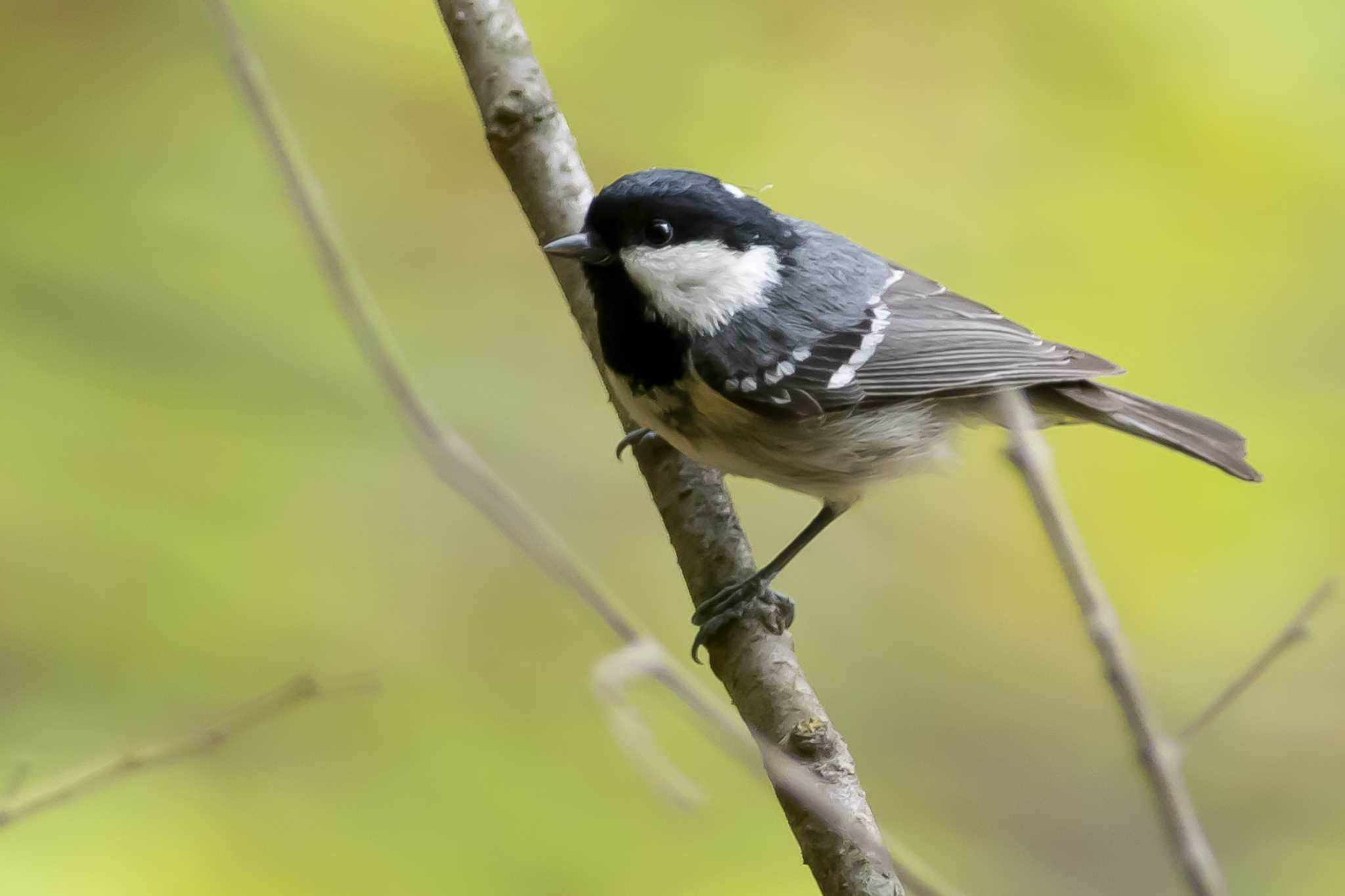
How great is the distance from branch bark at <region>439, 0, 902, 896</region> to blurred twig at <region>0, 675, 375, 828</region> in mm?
459

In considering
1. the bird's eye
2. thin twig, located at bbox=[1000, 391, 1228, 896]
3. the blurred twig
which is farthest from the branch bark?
thin twig, located at bbox=[1000, 391, 1228, 896]

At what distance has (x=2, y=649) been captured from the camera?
2.08m

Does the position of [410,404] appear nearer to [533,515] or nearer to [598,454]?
[533,515]

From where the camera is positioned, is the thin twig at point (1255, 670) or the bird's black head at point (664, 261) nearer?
the thin twig at point (1255, 670)

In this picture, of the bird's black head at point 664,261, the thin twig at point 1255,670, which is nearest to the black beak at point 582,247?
the bird's black head at point 664,261

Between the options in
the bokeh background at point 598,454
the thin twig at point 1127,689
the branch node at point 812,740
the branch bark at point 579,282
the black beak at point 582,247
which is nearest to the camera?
the thin twig at point 1127,689

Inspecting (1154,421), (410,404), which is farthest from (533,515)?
(1154,421)

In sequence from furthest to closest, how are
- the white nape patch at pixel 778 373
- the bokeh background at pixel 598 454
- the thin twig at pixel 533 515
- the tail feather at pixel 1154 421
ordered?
the bokeh background at pixel 598 454 < the tail feather at pixel 1154 421 < the white nape patch at pixel 778 373 < the thin twig at pixel 533 515

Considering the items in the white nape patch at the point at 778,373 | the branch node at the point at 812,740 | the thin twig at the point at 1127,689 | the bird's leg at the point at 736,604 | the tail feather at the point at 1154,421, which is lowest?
the tail feather at the point at 1154,421

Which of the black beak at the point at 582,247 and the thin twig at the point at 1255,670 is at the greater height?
the black beak at the point at 582,247

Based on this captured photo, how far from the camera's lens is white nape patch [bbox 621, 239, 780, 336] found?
1.60m

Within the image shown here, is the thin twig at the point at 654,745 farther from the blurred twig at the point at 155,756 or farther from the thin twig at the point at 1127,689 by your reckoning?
the blurred twig at the point at 155,756

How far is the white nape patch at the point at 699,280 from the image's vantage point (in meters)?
1.60

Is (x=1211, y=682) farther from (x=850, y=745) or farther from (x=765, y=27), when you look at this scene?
(x=765, y=27)
